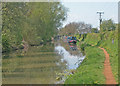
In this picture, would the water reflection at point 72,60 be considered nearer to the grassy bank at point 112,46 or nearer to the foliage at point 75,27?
the grassy bank at point 112,46

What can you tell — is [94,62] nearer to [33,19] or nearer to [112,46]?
[112,46]

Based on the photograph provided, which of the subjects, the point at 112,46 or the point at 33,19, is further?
the point at 33,19

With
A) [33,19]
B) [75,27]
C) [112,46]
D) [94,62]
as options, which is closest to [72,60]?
[112,46]

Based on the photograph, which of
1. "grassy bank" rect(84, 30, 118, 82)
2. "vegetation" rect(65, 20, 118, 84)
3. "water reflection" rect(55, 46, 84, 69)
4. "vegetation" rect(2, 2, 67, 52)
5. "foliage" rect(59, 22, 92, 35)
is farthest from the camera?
"foliage" rect(59, 22, 92, 35)

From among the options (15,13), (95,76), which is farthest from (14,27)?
(95,76)

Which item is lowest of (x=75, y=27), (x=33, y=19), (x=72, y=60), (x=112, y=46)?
(x=72, y=60)

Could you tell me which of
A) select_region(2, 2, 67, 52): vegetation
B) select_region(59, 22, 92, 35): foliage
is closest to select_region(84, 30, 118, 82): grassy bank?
select_region(2, 2, 67, 52): vegetation

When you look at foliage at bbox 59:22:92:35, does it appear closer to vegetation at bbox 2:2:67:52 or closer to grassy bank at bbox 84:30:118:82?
vegetation at bbox 2:2:67:52

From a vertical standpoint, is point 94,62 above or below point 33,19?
below

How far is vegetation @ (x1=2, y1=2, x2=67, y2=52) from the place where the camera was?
3453 centimetres

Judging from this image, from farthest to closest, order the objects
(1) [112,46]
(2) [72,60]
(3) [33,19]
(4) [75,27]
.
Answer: (4) [75,27], (3) [33,19], (1) [112,46], (2) [72,60]

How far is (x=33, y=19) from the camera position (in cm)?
5491

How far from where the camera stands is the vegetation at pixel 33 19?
34531 mm

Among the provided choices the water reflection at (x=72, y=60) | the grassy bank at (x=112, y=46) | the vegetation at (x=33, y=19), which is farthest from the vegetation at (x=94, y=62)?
Result: the vegetation at (x=33, y=19)
